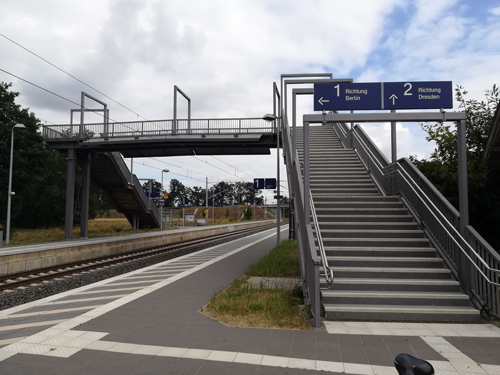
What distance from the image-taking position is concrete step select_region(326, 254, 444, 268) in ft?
24.1

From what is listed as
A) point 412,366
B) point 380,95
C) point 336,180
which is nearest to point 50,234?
point 336,180

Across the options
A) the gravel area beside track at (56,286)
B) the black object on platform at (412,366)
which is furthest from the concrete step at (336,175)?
the black object on platform at (412,366)

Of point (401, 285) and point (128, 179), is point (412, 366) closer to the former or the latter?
point (401, 285)

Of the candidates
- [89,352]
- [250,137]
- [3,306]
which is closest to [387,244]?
[89,352]

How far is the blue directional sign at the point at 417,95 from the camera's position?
7.16 meters

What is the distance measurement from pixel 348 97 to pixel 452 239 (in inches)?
125

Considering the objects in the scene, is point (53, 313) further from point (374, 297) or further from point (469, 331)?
point (469, 331)

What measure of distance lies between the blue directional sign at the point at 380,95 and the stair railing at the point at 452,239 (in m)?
1.86

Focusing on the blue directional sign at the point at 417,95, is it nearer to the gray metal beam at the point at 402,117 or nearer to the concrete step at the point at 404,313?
the gray metal beam at the point at 402,117

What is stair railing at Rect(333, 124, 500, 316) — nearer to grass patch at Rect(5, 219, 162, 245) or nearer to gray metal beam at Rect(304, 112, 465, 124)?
gray metal beam at Rect(304, 112, 465, 124)

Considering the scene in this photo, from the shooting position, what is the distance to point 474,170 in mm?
9000

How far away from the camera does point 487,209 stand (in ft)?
29.6

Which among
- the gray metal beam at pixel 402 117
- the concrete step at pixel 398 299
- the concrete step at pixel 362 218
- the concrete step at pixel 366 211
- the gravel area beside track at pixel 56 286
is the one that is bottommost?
the gravel area beside track at pixel 56 286

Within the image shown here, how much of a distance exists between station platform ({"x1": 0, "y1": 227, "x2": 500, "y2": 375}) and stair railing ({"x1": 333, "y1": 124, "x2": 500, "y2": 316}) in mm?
703
